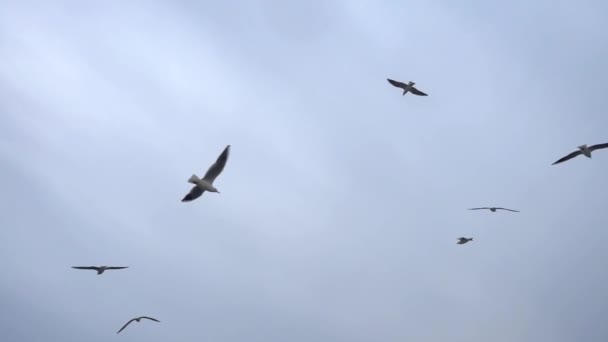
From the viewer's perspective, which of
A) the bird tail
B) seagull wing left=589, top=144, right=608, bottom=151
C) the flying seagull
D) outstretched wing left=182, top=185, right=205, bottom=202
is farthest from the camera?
the flying seagull

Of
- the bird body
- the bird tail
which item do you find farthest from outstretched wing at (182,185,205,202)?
the bird tail

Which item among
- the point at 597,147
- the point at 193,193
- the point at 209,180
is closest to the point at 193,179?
the point at 209,180

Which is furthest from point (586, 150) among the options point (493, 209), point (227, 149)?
point (227, 149)

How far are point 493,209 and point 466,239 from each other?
6.07 m

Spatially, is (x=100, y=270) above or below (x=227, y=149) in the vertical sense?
below

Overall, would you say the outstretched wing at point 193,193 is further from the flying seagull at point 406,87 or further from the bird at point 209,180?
the flying seagull at point 406,87

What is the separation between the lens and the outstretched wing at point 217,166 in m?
31.7

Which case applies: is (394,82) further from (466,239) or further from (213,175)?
(213,175)

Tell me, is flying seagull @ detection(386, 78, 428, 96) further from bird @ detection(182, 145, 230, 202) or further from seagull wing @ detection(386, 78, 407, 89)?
bird @ detection(182, 145, 230, 202)

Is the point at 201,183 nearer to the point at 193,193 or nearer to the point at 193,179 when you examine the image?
the point at 193,179

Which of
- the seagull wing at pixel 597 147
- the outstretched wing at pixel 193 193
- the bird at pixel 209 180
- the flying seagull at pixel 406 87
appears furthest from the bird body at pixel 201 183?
the seagull wing at pixel 597 147

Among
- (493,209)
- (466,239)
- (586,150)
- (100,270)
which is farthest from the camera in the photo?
(466,239)

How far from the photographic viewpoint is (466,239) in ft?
196

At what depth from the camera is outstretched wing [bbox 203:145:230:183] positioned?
31719mm
